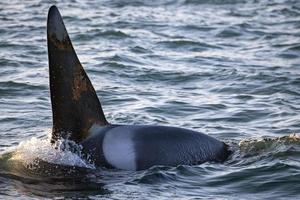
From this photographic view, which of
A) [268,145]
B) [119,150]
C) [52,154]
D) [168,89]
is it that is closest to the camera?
[119,150]

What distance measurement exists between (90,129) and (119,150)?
1.16 ft

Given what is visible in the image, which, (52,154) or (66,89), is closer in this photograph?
(66,89)

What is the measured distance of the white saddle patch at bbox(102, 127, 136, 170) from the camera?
24.5 ft

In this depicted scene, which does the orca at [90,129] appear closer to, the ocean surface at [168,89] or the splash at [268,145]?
the ocean surface at [168,89]

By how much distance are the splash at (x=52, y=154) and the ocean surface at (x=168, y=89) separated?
0.05 ft

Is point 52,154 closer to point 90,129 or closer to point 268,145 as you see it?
point 90,129

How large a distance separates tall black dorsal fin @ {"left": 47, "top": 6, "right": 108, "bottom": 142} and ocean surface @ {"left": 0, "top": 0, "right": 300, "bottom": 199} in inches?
11.5

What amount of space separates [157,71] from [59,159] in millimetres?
6153

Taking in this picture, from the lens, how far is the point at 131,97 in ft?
38.6

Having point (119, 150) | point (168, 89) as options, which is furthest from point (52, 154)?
point (168, 89)

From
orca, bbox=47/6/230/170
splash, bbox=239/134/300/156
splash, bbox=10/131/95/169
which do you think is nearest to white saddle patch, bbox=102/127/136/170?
orca, bbox=47/6/230/170

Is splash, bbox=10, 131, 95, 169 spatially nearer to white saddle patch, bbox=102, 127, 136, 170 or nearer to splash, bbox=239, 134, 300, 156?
white saddle patch, bbox=102, 127, 136, 170

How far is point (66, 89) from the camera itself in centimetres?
735

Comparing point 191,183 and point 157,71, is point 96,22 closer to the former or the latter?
point 157,71
